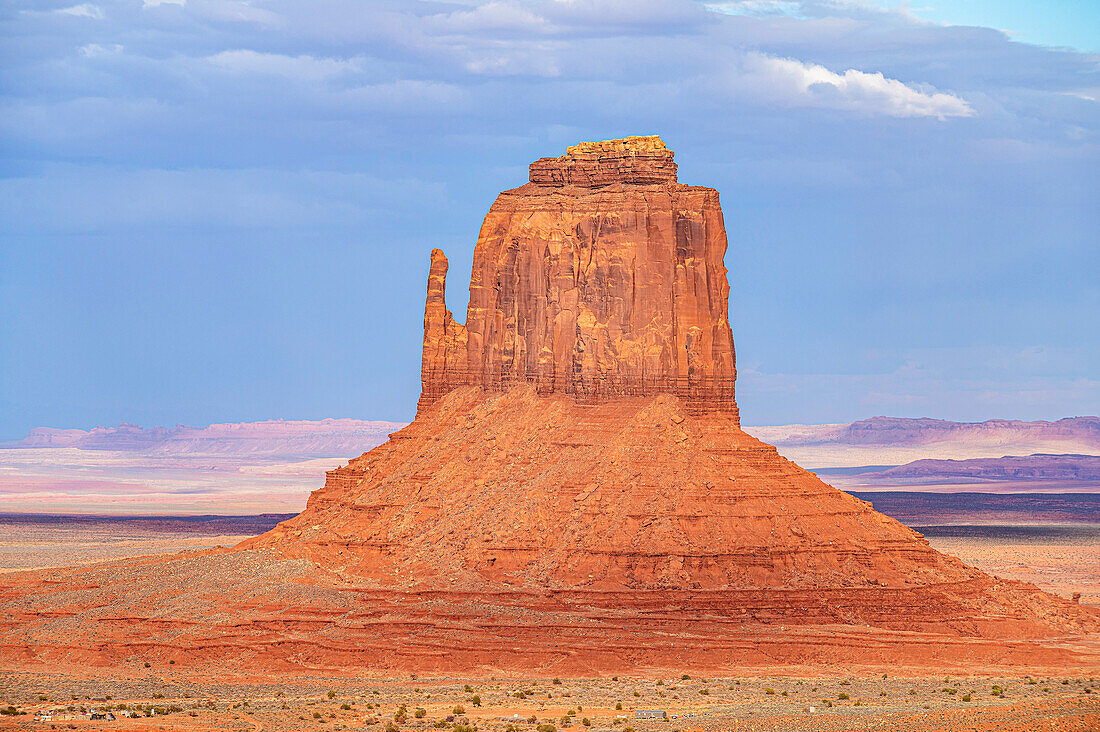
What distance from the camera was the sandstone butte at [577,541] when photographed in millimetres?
95062

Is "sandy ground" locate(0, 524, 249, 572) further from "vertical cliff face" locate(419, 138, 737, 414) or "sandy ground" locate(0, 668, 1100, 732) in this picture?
"sandy ground" locate(0, 668, 1100, 732)

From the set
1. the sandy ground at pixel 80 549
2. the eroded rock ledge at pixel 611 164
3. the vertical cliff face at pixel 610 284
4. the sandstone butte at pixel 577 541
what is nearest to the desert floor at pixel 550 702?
the sandstone butte at pixel 577 541

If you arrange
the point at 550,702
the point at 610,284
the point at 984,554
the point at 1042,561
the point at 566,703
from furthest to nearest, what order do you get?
1. the point at 984,554
2. the point at 1042,561
3. the point at 610,284
4. the point at 550,702
5. the point at 566,703

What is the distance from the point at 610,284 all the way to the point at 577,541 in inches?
651

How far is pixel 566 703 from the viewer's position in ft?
258

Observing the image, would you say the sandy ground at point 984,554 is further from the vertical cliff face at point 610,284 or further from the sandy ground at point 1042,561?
the vertical cliff face at point 610,284

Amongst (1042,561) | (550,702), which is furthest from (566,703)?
(1042,561)

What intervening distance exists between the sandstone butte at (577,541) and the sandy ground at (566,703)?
538 centimetres

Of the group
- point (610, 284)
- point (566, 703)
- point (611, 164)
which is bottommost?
point (566, 703)

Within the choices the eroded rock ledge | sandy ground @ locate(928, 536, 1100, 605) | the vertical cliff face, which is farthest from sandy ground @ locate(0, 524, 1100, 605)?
the eroded rock ledge

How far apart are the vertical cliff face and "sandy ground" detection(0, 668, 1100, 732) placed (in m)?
24.8

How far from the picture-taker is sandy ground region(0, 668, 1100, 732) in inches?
2645

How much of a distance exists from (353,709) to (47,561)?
309 ft

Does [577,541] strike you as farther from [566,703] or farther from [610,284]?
[566,703]
